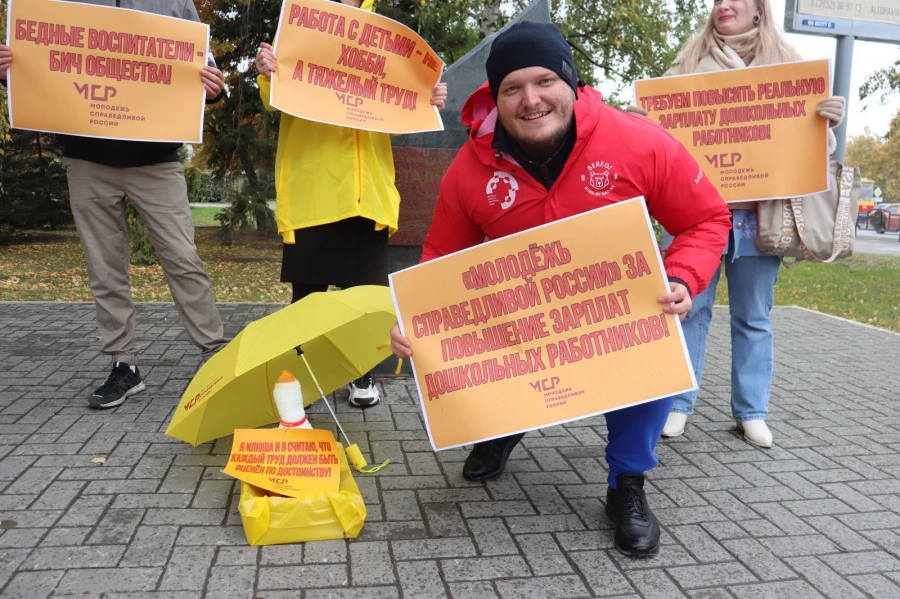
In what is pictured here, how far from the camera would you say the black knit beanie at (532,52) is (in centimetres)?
262

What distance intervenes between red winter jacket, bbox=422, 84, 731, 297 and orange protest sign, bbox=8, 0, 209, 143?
6.44 ft

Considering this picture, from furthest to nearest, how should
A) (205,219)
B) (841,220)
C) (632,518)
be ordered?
(205,219) < (841,220) < (632,518)

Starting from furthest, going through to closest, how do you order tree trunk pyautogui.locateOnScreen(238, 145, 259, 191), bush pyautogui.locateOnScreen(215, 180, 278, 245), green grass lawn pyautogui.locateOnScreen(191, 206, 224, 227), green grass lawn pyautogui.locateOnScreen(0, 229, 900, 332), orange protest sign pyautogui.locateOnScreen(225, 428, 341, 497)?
green grass lawn pyautogui.locateOnScreen(191, 206, 224, 227) → bush pyautogui.locateOnScreen(215, 180, 278, 245) → tree trunk pyautogui.locateOnScreen(238, 145, 259, 191) → green grass lawn pyautogui.locateOnScreen(0, 229, 900, 332) → orange protest sign pyautogui.locateOnScreen(225, 428, 341, 497)

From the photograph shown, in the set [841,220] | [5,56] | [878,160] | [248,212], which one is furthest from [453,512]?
[878,160]

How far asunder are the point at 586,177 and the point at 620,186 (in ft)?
0.42

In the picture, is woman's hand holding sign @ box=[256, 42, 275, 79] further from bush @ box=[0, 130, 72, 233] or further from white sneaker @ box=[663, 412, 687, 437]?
bush @ box=[0, 130, 72, 233]

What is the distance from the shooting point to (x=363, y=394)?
4.42 m

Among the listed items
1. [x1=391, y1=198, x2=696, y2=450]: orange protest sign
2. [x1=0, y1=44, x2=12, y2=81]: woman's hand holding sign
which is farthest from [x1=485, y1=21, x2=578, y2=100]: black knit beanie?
[x1=0, y1=44, x2=12, y2=81]: woman's hand holding sign

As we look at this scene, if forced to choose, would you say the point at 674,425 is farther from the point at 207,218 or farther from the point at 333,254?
the point at 207,218

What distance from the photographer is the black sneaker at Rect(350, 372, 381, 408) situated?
4.42m

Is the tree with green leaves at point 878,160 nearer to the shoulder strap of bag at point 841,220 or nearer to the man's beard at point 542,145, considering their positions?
the shoulder strap of bag at point 841,220

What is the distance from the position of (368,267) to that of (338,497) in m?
1.70

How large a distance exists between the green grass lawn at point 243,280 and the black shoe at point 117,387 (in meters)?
4.44

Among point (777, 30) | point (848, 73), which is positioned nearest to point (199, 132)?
point (777, 30)
